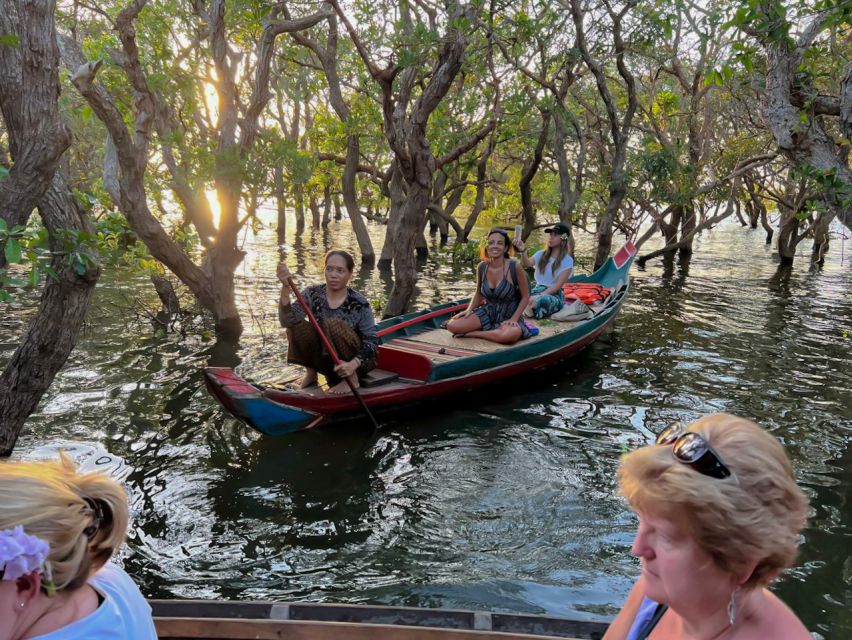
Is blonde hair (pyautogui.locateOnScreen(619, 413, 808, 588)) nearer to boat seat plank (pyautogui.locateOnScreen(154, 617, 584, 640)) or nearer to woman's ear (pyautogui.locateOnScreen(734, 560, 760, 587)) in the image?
woman's ear (pyautogui.locateOnScreen(734, 560, 760, 587))

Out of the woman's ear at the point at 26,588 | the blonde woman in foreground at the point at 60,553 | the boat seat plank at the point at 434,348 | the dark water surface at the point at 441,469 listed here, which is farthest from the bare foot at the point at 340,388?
the woman's ear at the point at 26,588

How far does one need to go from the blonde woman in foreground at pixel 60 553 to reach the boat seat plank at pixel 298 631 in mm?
1055

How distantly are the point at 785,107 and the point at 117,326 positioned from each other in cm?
955

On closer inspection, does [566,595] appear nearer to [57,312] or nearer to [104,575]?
[104,575]

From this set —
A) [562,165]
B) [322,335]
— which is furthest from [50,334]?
[562,165]

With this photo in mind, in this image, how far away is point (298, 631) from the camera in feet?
8.80

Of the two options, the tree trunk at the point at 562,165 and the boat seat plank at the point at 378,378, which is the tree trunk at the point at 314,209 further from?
the boat seat plank at the point at 378,378

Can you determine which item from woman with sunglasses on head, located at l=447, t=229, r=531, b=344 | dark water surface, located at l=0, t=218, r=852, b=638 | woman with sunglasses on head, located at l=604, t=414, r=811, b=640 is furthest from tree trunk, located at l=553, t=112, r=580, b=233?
woman with sunglasses on head, located at l=604, t=414, r=811, b=640

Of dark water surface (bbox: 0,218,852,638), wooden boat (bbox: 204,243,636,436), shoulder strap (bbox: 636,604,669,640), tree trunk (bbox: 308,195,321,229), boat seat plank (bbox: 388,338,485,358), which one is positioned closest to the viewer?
shoulder strap (bbox: 636,604,669,640)

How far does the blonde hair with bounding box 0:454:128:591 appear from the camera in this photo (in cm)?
137

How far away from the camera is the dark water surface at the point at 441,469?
4438 millimetres

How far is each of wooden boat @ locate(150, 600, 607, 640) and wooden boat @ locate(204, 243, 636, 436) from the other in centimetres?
311

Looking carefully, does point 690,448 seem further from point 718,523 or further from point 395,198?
point 395,198

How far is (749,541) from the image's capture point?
1.34 meters
